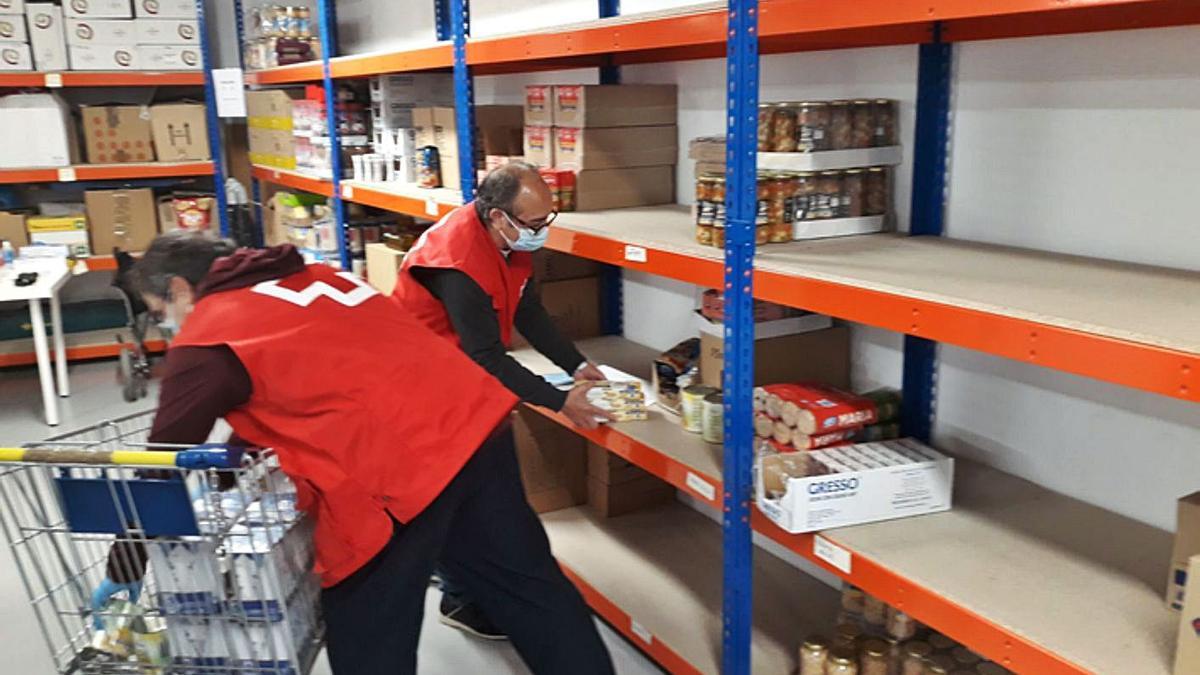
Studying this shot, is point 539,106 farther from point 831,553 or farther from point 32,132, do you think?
point 32,132

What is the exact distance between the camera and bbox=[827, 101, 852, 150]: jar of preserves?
2.33m

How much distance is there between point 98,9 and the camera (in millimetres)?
6180

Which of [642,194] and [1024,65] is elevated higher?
[1024,65]

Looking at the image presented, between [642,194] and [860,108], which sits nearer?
[860,108]

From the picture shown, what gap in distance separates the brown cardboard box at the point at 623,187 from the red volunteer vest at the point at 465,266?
39cm

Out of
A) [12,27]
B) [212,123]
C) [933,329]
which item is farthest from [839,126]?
[12,27]

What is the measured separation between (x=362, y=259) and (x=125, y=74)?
2672 mm

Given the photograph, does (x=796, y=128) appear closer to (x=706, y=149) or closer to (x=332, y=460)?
(x=706, y=149)

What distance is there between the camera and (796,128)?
2.29 m

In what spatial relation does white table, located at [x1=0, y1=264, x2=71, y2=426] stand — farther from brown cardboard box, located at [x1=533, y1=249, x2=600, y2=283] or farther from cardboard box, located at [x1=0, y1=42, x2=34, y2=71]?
brown cardboard box, located at [x1=533, y1=249, x2=600, y2=283]

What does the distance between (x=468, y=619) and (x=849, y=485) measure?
5.09ft

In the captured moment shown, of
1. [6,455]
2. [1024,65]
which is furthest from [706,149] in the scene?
[6,455]

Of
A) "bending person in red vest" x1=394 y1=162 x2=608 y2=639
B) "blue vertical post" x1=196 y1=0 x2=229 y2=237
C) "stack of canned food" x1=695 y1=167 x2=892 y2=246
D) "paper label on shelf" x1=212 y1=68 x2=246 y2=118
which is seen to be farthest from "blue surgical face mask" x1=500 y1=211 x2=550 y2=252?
"blue vertical post" x1=196 y1=0 x2=229 y2=237

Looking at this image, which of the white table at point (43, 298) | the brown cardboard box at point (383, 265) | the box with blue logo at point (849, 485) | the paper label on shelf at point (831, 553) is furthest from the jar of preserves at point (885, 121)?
the white table at point (43, 298)
